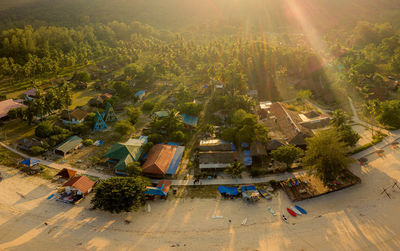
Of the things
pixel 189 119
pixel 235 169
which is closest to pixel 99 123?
pixel 189 119

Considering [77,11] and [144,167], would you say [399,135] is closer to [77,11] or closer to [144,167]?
[144,167]

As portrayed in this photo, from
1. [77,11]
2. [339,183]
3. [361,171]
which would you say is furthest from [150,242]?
[77,11]

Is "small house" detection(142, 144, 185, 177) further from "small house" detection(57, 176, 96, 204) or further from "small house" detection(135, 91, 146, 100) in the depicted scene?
"small house" detection(135, 91, 146, 100)

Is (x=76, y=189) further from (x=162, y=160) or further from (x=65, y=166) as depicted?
(x=162, y=160)

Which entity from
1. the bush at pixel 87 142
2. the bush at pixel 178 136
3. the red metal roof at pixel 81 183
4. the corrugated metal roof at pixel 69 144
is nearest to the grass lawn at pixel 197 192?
the red metal roof at pixel 81 183

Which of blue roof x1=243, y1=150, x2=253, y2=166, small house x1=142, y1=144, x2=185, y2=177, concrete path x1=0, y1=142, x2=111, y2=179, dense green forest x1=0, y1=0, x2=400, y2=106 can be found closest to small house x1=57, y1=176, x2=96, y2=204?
concrete path x1=0, y1=142, x2=111, y2=179
